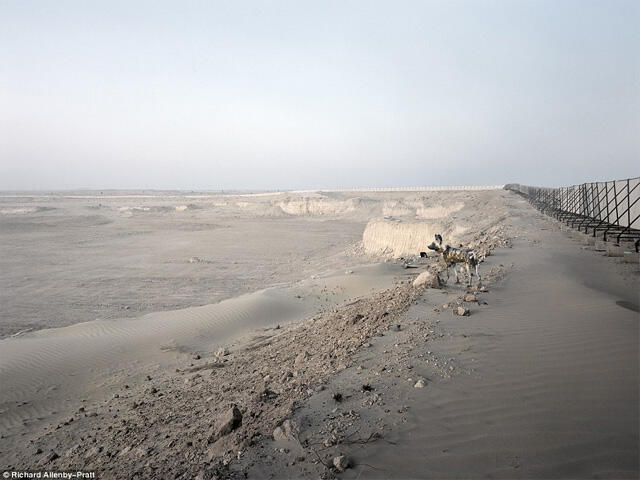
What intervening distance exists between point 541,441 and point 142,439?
4.09 metres

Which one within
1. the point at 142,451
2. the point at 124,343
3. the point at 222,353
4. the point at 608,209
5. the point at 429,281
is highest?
the point at 608,209

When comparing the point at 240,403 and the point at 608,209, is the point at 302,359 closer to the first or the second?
the point at 240,403

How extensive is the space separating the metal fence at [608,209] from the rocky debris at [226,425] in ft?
43.5

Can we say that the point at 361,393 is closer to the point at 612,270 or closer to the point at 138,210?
the point at 612,270

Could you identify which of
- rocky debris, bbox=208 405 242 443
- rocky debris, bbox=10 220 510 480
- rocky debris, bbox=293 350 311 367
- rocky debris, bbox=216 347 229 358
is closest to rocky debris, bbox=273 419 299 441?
rocky debris, bbox=10 220 510 480

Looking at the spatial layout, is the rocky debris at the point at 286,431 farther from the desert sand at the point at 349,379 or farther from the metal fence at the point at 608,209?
the metal fence at the point at 608,209

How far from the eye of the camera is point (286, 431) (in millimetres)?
3348

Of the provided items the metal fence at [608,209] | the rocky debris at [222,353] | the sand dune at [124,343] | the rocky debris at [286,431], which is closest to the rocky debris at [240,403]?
the rocky debris at [286,431]

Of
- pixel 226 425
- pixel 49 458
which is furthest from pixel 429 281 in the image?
pixel 49 458

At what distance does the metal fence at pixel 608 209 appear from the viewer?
1470 cm

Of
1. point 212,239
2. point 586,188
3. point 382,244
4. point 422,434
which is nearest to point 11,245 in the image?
point 212,239

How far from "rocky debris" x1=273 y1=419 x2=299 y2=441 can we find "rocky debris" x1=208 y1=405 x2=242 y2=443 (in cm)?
48

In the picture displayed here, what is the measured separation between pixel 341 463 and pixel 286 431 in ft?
2.18

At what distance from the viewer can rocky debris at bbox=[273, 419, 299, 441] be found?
10.9ft
